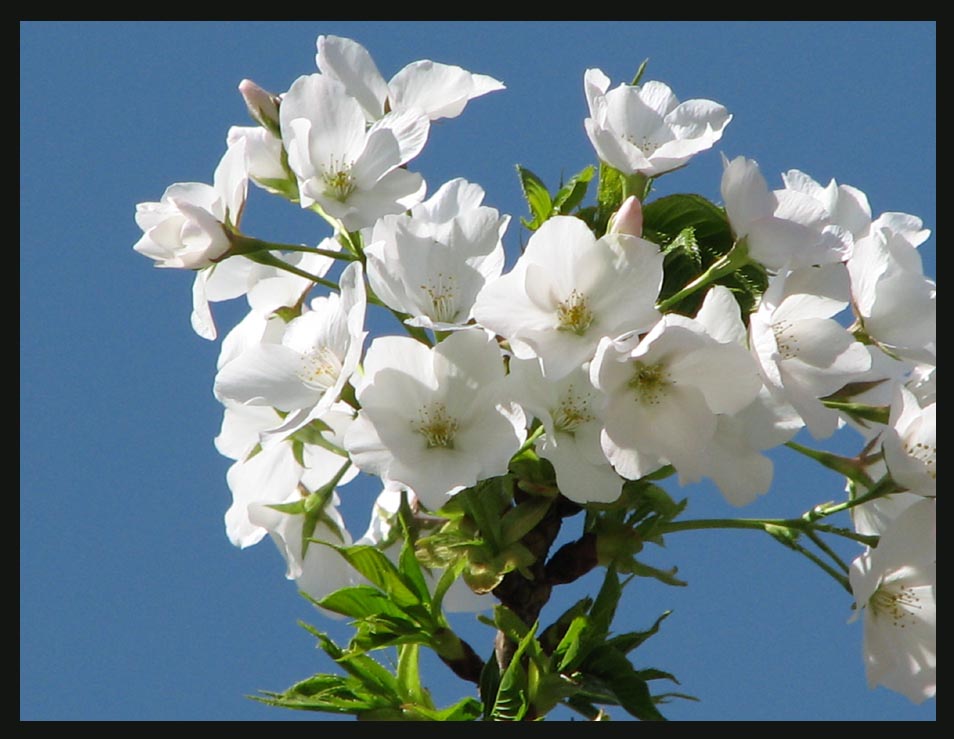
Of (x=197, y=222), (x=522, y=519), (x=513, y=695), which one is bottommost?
(x=513, y=695)

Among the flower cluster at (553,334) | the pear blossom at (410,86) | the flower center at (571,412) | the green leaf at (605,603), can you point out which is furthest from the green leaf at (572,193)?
the green leaf at (605,603)

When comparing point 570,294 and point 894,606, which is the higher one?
point 570,294

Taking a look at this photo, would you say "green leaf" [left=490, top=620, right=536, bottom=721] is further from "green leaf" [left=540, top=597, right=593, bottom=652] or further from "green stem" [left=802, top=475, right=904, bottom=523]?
"green stem" [left=802, top=475, right=904, bottom=523]

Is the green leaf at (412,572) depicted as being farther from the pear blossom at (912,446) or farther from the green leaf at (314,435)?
the pear blossom at (912,446)

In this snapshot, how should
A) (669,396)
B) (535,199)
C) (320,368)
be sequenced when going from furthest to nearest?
1. (535,199)
2. (320,368)
3. (669,396)

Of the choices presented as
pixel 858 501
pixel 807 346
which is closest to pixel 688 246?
pixel 807 346

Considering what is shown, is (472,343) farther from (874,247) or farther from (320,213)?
(874,247)

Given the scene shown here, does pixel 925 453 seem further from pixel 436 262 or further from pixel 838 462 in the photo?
pixel 436 262

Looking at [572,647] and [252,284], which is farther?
[252,284]
